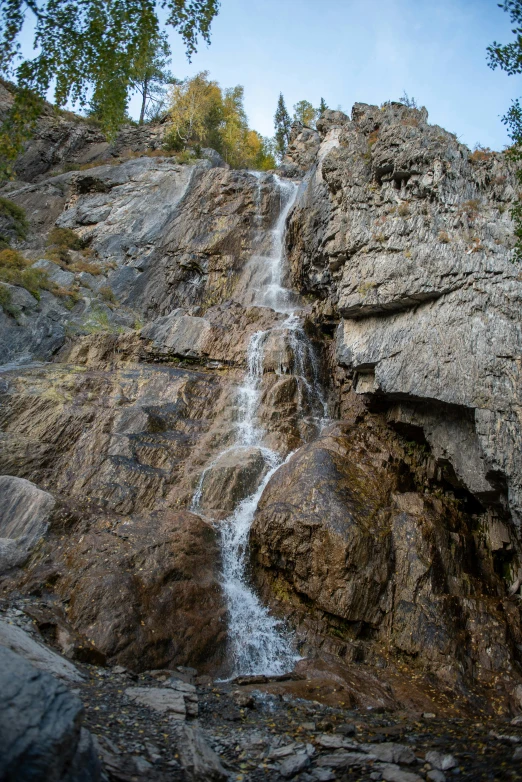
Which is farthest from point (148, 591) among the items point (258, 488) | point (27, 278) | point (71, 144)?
point (71, 144)

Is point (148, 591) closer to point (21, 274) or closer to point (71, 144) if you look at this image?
point (21, 274)

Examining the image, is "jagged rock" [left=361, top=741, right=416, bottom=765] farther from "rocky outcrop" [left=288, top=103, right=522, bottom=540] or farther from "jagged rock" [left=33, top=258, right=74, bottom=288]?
"jagged rock" [left=33, top=258, right=74, bottom=288]

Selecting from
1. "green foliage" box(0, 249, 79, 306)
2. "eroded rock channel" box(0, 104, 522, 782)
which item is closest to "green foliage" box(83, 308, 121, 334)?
"green foliage" box(0, 249, 79, 306)

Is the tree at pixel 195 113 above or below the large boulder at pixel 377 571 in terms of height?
above

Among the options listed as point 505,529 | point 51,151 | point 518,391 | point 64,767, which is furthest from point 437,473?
point 51,151

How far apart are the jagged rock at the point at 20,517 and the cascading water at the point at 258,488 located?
13.3 ft

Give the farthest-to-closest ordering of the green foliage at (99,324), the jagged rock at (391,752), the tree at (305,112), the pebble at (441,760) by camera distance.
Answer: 1. the tree at (305,112)
2. the green foliage at (99,324)
3. the jagged rock at (391,752)
4. the pebble at (441,760)

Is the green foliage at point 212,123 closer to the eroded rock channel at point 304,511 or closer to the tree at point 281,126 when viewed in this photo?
the tree at point 281,126

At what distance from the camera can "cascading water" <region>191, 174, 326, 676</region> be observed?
1032cm

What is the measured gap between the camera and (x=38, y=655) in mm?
6859

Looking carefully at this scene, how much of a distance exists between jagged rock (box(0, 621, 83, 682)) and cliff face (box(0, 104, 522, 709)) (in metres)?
1.81

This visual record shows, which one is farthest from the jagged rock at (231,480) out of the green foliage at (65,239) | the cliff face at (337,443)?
the green foliage at (65,239)

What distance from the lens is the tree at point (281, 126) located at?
2170 inches

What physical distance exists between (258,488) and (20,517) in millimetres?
6509
